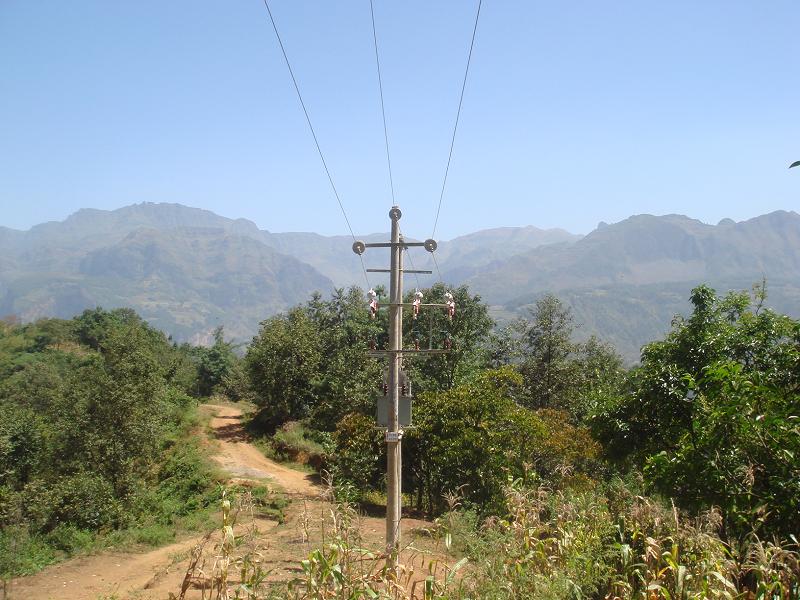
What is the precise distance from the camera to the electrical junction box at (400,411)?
412 inches

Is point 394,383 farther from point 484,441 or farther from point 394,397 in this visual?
point 484,441

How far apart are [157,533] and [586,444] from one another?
1155cm

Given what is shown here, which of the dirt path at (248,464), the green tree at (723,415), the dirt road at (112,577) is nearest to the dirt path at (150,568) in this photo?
the dirt road at (112,577)

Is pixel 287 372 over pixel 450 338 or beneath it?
beneath

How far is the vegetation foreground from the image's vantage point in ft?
16.1

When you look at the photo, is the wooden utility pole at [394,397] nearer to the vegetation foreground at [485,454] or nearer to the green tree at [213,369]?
the vegetation foreground at [485,454]

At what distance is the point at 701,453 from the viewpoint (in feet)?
24.6

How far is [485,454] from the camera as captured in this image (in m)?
15.8

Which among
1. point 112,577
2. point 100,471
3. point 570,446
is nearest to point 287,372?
point 100,471

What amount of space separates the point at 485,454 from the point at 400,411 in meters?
6.06

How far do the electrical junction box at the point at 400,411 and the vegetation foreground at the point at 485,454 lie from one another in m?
1.70

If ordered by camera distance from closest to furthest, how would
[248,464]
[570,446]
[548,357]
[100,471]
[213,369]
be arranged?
[570,446] < [100,471] < [248,464] < [548,357] < [213,369]

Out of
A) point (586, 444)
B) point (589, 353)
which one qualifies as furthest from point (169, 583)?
point (589, 353)

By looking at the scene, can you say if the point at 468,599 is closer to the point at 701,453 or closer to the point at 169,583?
the point at 701,453
